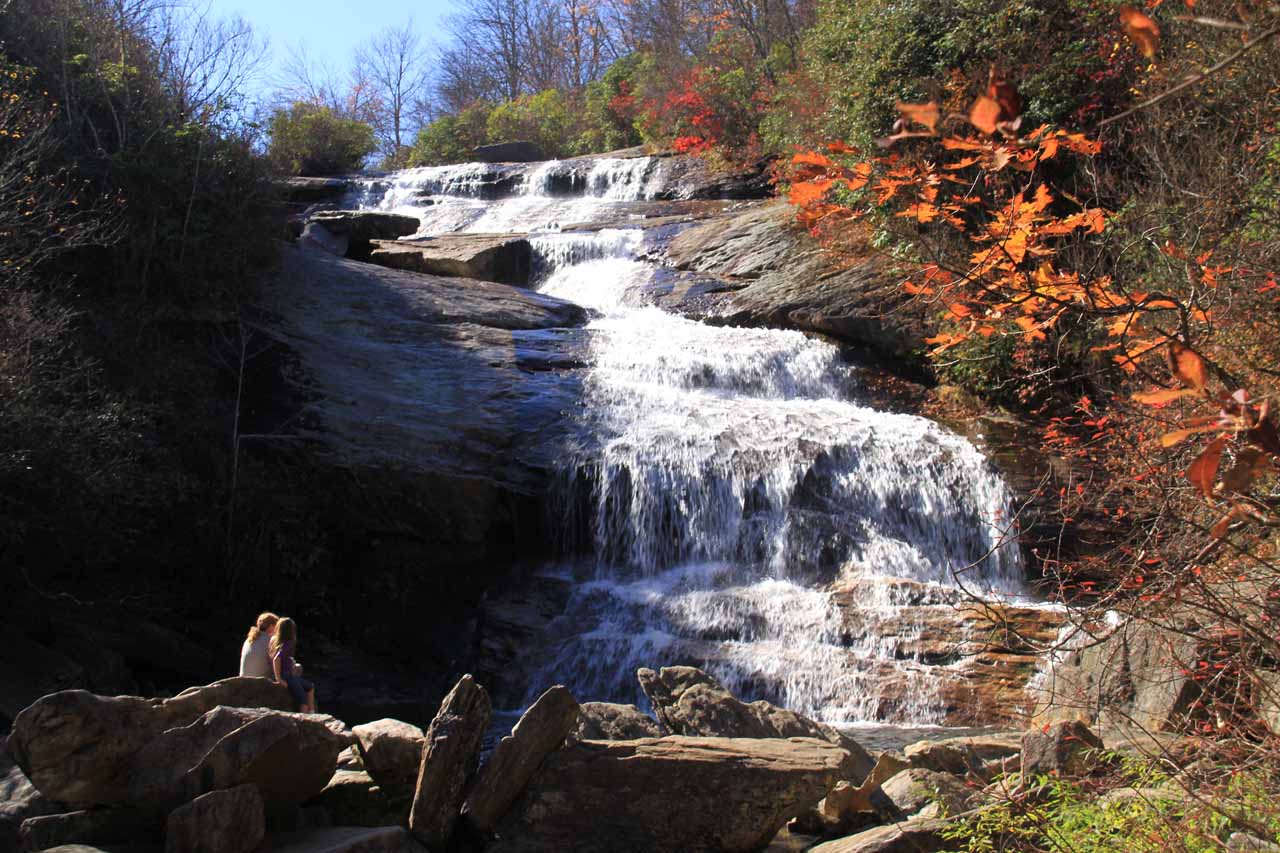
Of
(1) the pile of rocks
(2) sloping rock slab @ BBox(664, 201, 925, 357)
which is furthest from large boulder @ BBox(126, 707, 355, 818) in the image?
(2) sloping rock slab @ BBox(664, 201, 925, 357)

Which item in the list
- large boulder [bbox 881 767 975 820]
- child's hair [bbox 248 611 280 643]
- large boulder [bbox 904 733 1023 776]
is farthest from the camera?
child's hair [bbox 248 611 280 643]

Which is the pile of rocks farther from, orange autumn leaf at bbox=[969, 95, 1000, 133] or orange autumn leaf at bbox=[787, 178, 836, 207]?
orange autumn leaf at bbox=[969, 95, 1000, 133]

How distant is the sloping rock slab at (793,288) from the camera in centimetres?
1326

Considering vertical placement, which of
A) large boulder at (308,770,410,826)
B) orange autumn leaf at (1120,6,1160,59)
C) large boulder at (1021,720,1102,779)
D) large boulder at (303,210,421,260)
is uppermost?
large boulder at (303,210,421,260)

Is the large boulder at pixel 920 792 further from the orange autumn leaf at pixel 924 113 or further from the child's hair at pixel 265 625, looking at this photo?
the child's hair at pixel 265 625

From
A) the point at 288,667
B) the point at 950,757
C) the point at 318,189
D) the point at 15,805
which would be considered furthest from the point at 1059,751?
the point at 318,189

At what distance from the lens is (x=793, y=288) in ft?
47.0

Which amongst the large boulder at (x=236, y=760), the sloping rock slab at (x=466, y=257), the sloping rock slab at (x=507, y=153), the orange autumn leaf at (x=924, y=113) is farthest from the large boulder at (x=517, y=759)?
the sloping rock slab at (x=507, y=153)

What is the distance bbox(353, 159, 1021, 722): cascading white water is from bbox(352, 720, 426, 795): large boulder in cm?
358

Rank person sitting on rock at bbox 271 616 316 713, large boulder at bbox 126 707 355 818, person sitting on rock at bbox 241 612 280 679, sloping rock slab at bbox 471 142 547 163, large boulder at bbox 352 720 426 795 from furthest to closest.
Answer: sloping rock slab at bbox 471 142 547 163, person sitting on rock at bbox 241 612 280 679, person sitting on rock at bbox 271 616 316 713, large boulder at bbox 352 720 426 795, large boulder at bbox 126 707 355 818

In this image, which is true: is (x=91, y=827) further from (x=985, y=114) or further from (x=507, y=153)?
(x=507, y=153)

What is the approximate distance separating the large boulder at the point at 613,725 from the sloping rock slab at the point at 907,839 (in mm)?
1791

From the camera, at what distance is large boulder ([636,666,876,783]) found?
20.1 ft

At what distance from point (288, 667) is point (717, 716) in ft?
9.67
